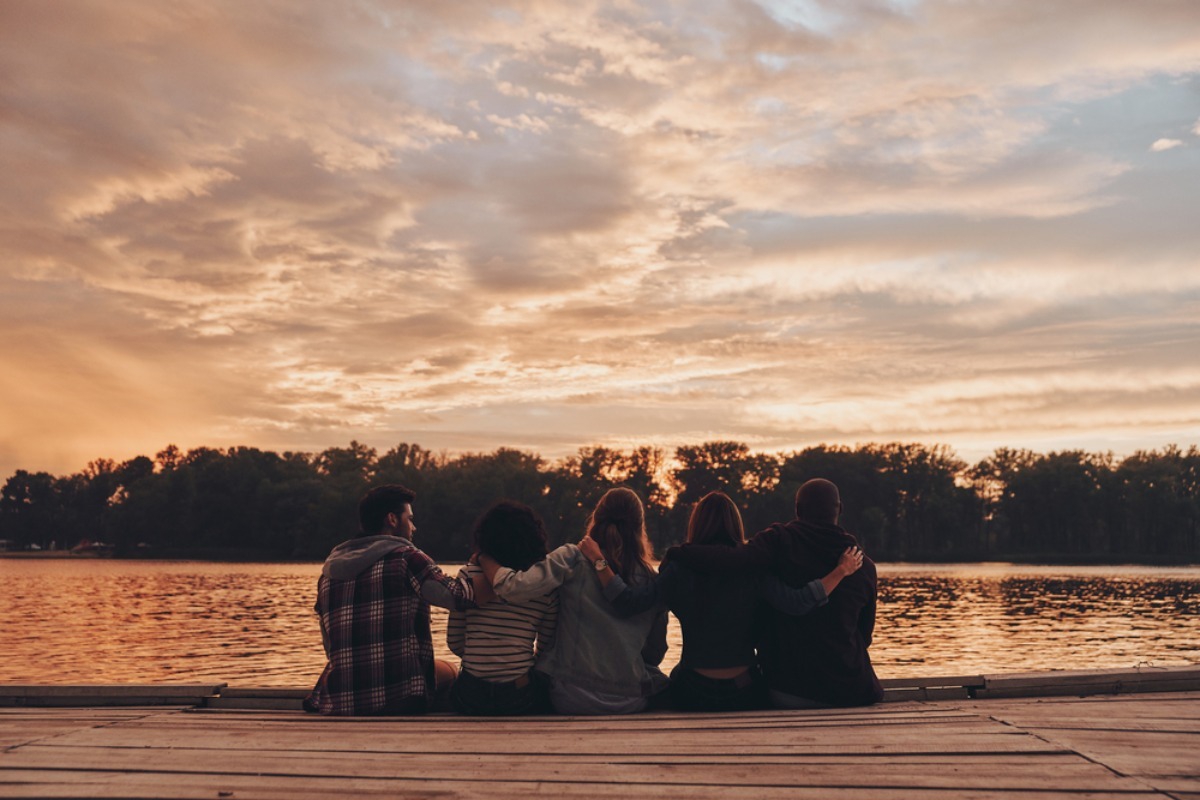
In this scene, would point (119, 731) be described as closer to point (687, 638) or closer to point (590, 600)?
point (590, 600)

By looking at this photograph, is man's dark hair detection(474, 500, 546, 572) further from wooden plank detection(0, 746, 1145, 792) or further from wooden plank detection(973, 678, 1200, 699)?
wooden plank detection(973, 678, 1200, 699)

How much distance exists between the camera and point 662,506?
115 metres

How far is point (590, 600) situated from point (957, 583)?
63.3 metres

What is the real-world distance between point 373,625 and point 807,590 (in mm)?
2675

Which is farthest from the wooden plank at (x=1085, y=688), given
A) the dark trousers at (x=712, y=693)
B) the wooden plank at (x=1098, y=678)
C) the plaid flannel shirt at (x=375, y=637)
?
the plaid flannel shirt at (x=375, y=637)

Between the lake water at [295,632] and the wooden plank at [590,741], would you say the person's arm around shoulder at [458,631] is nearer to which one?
the wooden plank at [590,741]

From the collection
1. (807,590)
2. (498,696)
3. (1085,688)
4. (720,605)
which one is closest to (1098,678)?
(1085,688)

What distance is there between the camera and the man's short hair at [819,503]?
6168 millimetres

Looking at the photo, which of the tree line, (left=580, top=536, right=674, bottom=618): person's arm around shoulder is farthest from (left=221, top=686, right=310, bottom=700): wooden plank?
the tree line

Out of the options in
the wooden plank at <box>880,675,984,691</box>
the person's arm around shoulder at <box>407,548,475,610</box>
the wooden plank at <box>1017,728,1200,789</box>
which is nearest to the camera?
the wooden plank at <box>1017,728,1200,789</box>

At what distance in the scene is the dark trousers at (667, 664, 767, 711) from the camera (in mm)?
6008

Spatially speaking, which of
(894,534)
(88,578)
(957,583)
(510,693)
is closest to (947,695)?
(510,693)

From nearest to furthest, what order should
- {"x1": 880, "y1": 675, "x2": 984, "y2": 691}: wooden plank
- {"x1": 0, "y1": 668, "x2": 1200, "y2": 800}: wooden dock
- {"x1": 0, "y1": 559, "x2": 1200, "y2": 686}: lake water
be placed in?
{"x1": 0, "y1": 668, "x2": 1200, "y2": 800}: wooden dock < {"x1": 880, "y1": 675, "x2": 984, "y2": 691}: wooden plank < {"x1": 0, "y1": 559, "x2": 1200, "y2": 686}: lake water

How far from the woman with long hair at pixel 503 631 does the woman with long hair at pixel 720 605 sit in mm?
413
